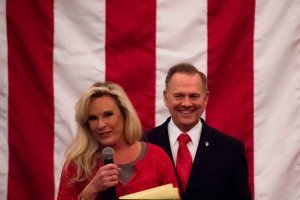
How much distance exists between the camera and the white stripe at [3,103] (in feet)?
6.94

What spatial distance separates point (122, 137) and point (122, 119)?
50mm

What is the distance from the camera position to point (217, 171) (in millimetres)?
1591

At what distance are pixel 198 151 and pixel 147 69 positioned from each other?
1.84ft

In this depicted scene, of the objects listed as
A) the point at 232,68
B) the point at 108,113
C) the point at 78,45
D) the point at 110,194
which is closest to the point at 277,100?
the point at 232,68

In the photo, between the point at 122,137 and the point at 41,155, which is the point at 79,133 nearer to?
the point at 122,137

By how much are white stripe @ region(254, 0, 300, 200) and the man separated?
1.48 feet

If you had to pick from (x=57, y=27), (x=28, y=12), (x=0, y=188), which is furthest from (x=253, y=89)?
(x=0, y=188)

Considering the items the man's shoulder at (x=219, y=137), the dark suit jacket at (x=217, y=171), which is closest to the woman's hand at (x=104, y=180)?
the dark suit jacket at (x=217, y=171)

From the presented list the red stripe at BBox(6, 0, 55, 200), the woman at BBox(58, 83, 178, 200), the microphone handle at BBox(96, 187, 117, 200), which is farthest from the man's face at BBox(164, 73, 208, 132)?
the red stripe at BBox(6, 0, 55, 200)

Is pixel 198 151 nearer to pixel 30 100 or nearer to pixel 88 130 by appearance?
pixel 88 130

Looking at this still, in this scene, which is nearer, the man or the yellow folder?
the yellow folder

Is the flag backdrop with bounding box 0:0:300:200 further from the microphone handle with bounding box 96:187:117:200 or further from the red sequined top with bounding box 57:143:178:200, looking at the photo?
the microphone handle with bounding box 96:187:117:200

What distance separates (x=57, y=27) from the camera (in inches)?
82.4

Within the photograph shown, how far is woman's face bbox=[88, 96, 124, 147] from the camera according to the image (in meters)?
1.34
